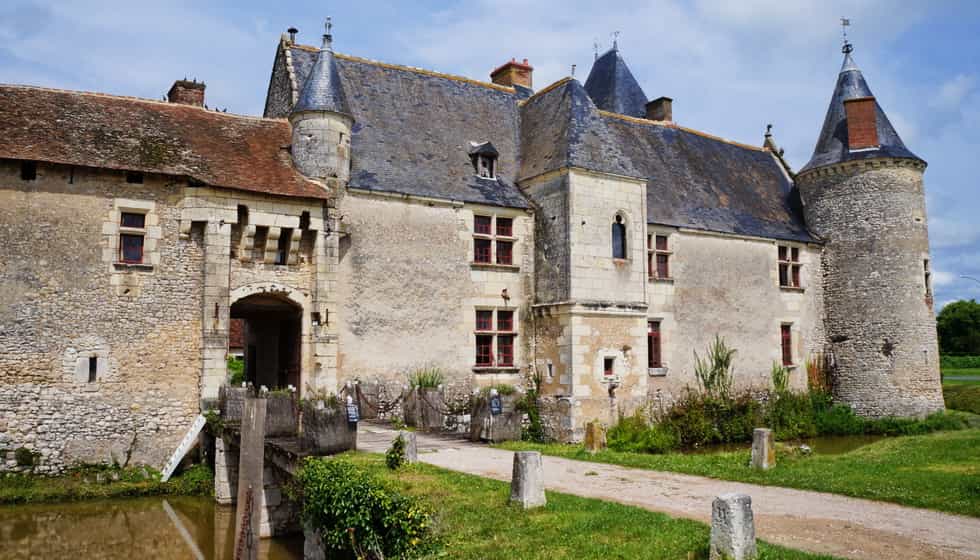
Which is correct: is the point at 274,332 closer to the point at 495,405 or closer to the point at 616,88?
the point at 495,405

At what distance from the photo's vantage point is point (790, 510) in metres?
7.43

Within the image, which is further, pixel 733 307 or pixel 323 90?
pixel 733 307

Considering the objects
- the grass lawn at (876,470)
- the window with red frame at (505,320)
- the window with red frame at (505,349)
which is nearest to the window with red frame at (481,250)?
the window with red frame at (505,320)

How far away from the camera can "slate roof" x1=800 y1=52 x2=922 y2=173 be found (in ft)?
70.5

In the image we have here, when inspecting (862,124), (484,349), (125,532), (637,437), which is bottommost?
(125,532)

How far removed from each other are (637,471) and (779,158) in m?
17.8

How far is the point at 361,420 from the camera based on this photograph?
14820 millimetres

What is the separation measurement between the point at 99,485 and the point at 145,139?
20.4 ft

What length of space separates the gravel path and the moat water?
8.22 feet

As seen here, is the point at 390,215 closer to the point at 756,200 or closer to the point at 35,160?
the point at 35,160

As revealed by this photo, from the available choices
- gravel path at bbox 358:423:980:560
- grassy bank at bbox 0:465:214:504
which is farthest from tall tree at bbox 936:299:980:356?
grassy bank at bbox 0:465:214:504

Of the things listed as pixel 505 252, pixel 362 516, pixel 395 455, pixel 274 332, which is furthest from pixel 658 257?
pixel 362 516

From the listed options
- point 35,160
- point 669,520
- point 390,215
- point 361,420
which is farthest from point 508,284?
point 669,520

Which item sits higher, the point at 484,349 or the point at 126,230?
the point at 126,230
